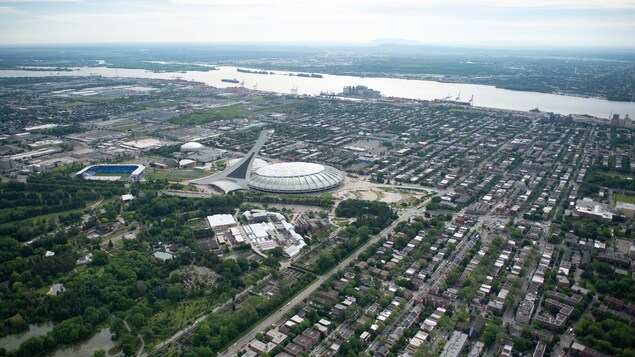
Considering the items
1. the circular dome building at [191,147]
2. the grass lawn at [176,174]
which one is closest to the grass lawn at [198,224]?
the grass lawn at [176,174]

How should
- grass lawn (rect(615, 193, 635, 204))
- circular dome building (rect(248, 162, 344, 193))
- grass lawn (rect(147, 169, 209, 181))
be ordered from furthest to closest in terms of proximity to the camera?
grass lawn (rect(147, 169, 209, 181)) → circular dome building (rect(248, 162, 344, 193)) → grass lawn (rect(615, 193, 635, 204))

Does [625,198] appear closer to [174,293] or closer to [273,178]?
[273,178]

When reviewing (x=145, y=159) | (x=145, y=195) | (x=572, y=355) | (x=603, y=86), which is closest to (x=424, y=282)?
(x=572, y=355)

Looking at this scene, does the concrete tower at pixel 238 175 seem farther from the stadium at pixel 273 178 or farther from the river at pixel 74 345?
the river at pixel 74 345

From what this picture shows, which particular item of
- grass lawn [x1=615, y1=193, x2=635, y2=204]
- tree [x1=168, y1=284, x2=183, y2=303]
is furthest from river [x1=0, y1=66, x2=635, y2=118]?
tree [x1=168, y1=284, x2=183, y2=303]

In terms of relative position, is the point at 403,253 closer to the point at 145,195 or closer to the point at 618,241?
the point at 618,241

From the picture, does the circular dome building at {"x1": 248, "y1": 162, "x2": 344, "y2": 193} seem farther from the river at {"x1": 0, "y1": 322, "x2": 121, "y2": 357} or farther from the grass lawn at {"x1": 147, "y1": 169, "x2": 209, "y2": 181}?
the river at {"x1": 0, "y1": 322, "x2": 121, "y2": 357}
